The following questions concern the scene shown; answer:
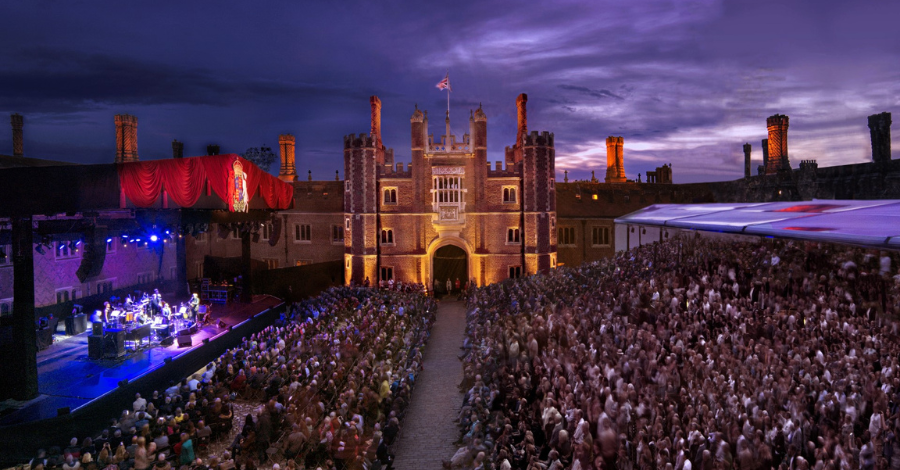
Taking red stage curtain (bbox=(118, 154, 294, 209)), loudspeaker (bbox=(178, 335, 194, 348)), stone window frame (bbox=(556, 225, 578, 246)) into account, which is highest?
red stage curtain (bbox=(118, 154, 294, 209))

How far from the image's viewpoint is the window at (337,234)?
3688 centimetres

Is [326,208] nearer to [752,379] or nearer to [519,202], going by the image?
[519,202]

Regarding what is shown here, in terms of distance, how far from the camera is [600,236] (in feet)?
124

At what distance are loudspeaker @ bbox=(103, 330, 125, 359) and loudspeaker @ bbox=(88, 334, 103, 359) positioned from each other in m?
0.12

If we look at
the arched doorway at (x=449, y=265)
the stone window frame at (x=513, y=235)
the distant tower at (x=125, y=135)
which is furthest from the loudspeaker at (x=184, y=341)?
the distant tower at (x=125, y=135)

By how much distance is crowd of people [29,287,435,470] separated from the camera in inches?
419

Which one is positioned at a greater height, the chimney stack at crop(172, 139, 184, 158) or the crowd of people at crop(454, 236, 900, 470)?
the chimney stack at crop(172, 139, 184, 158)

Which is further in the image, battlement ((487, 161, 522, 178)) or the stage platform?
battlement ((487, 161, 522, 178))

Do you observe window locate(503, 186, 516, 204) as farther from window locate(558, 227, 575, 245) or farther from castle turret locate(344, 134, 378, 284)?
castle turret locate(344, 134, 378, 284)

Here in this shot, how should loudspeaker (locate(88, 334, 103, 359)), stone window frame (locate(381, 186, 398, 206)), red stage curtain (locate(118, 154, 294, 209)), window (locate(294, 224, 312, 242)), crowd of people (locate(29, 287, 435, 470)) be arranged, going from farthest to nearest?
window (locate(294, 224, 312, 242)) < stone window frame (locate(381, 186, 398, 206)) < loudspeaker (locate(88, 334, 103, 359)) < red stage curtain (locate(118, 154, 294, 209)) < crowd of people (locate(29, 287, 435, 470))

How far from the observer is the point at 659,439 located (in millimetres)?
8711

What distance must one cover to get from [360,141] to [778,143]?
28.9 m

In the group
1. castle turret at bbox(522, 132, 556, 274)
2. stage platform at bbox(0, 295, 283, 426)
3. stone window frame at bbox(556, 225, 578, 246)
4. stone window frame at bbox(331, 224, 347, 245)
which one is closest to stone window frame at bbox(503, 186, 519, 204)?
castle turret at bbox(522, 132, 556, 274)

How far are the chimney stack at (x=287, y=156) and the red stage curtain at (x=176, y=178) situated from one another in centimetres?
2714
